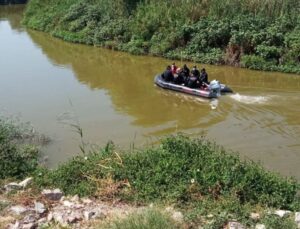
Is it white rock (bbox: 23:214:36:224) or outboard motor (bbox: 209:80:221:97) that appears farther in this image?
outboard motor (bbox: 209:80:221:97)

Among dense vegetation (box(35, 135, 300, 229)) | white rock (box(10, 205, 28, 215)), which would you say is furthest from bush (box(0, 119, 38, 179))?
white rock (box(10, 205, 28, 215))

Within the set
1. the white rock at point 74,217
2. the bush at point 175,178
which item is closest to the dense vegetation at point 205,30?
the bush at point 175,178

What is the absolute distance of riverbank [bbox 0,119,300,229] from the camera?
816cm

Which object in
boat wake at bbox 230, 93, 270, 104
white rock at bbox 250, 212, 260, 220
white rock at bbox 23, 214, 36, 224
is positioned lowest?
white rock at bbox 23, 214, 36, 224

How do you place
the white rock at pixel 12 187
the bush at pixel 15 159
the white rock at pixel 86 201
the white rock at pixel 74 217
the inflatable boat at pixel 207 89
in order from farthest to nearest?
the inflatable boat at pixel 207 89
the bush at pixel 15 159
the white rock at pixel 12 187
the white rock at pixel 86 201
the white rock at pixel 74 217

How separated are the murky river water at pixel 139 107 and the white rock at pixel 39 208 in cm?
411

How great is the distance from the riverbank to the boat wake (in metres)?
7.38

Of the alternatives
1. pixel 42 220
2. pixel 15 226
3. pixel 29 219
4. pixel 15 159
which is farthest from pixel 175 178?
pixel 15 159

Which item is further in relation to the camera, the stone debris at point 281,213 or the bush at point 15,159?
the bush at point 15,159

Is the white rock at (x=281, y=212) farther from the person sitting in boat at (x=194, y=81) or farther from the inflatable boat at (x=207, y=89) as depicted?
the person sitting in boat at (x=194, y=81)

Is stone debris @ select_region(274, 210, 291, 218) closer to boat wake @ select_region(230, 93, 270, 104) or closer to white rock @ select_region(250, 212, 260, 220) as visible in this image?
white rock @ select_region(250, 212, 260, 220)

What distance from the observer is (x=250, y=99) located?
1770cm

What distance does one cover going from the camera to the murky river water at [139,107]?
14242 millimetres

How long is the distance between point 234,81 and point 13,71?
11.0 m
